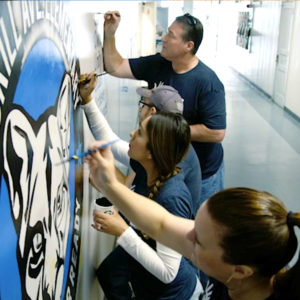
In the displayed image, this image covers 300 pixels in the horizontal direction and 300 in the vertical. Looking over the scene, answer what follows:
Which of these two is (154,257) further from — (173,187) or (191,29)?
(191,29)

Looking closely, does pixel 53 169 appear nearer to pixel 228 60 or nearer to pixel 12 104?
pixel 12 104

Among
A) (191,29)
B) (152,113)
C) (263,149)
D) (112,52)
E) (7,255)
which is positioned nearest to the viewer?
(7,255)

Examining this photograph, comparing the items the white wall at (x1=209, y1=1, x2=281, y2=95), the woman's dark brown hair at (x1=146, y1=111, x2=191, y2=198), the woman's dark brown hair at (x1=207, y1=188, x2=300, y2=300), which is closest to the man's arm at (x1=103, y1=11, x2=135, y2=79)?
the woman's dark brown hair at (x1=146, y1=111, x2=191, y2=198)

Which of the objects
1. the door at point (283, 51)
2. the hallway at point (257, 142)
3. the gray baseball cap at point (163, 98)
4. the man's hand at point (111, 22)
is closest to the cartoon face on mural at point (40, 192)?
the gray baseball cap at point (163, 98)

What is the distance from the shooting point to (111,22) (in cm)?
193

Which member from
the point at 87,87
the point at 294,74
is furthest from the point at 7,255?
the point at 294,74

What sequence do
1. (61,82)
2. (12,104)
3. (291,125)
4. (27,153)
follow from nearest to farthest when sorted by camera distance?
(12,104), (27,153), (61,82), (291,125)

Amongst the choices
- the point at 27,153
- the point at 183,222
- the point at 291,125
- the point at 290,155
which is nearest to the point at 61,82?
the point at 27,153

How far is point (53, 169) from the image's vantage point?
110 centimetres

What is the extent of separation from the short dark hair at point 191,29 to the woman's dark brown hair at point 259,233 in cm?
141

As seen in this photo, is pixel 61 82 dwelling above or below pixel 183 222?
above

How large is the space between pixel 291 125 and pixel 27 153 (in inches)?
251

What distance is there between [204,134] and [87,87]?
0.87 metres

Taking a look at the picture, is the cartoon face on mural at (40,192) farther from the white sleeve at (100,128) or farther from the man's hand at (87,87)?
the white sleeve at (100,128)
